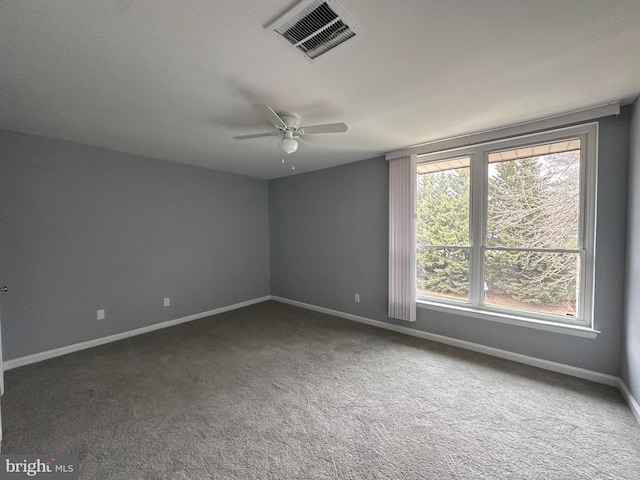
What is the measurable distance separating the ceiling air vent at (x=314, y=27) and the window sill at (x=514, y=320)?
309cm

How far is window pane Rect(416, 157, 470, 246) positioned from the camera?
3.24 m

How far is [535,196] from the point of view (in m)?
2.77

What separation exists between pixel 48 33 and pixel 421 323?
4.24 metres

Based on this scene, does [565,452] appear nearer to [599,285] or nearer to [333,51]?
[599,285]

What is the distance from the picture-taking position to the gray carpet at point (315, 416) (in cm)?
158

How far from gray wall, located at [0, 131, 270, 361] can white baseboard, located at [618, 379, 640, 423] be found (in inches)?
196

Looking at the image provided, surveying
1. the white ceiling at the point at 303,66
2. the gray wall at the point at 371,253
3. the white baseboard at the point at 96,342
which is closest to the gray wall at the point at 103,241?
the white baseboard at the point at 96,342

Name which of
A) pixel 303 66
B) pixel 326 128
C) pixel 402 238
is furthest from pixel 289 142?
pixel 402 238

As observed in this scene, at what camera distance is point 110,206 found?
3416mm

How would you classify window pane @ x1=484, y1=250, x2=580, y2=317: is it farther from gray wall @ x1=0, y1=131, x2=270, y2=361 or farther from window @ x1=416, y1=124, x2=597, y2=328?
gray wall @ x1=0, y1=131, x2=270, y2=361

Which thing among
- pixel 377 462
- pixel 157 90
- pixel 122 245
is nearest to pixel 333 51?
pixel 157 90

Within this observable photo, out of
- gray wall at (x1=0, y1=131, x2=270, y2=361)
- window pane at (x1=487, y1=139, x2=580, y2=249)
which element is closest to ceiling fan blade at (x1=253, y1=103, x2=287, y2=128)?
window pane at (x1=487, y1=139, x2=580, y2=249)

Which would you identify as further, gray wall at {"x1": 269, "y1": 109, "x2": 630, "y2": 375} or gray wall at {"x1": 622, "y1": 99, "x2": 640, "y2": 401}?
gray wall at {"x1": 269, "y1": 109, "x2": 630, "y2": 375}

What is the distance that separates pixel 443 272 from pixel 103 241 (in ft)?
14.8
